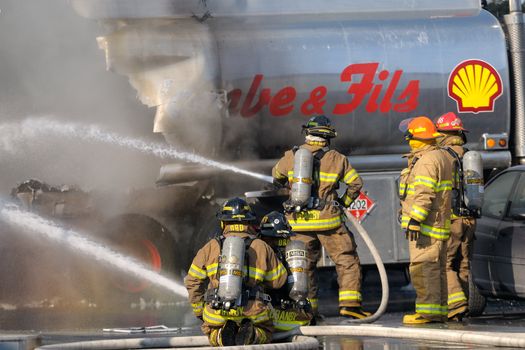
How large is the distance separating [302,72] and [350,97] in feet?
1.93

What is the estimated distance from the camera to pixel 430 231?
32.1 feet

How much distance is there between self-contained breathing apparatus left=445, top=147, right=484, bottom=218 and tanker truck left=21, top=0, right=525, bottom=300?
2.49 metres

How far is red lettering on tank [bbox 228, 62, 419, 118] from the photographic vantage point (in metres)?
12.5

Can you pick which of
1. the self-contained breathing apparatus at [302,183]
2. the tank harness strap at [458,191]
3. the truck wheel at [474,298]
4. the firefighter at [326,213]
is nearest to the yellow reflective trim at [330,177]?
the firefighter at [326,213]

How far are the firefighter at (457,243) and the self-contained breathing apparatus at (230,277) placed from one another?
2.91m

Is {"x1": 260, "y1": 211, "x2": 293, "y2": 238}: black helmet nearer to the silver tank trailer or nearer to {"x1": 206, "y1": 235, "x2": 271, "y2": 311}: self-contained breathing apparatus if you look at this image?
{"x1": 206, "y1": 235, "x2": 271, "y2": 311}: self-contained breathing apparatus

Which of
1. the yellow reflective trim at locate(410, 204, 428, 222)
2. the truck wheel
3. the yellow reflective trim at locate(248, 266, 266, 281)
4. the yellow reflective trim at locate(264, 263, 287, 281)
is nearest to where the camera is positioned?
the yellow reflective trim at locate(248, 266, 266, 281)

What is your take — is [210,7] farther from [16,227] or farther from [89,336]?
[89,336]

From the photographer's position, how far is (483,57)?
43.3 feet

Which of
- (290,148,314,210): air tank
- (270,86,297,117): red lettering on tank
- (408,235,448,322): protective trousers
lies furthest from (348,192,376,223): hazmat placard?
(408,235,448,322): protective trousers

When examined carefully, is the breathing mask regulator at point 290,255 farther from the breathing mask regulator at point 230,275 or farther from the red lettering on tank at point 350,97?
the red lettering on tank at point 350,97

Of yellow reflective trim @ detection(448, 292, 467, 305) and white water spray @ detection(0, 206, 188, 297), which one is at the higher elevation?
white water spray @ detection(0, 206, 188, 297)

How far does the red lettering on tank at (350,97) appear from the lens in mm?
12461

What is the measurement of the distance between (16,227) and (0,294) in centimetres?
71
